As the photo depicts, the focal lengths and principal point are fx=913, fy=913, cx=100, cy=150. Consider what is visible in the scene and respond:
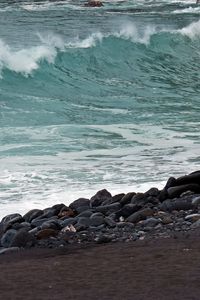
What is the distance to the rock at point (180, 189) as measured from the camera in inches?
473

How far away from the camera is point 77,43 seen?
32750 millimetres

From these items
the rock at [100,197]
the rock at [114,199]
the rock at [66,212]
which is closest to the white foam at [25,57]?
the rock at [100,197]

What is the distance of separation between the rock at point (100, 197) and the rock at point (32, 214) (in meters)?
0.78

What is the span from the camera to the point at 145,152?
1577 centimetres

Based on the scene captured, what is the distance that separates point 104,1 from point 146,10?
7303mm

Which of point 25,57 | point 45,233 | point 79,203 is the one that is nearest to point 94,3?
point 25,57

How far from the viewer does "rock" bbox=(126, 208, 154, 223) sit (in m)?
10.8

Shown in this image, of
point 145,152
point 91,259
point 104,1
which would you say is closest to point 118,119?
point 145,152

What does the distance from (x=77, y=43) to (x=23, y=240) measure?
23313mm

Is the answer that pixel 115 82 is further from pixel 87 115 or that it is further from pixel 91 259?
pixel 91 259

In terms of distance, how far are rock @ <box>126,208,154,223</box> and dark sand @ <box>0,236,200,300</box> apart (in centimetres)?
125

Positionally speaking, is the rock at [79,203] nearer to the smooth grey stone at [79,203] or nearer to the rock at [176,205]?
the smooth grey stone at [79,203]

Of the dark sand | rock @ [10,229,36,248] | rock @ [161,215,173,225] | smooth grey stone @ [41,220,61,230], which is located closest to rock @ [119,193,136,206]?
rock @ [161,215,173,225]

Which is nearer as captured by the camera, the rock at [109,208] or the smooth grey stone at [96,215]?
the smooth grey stone at [96,215]
